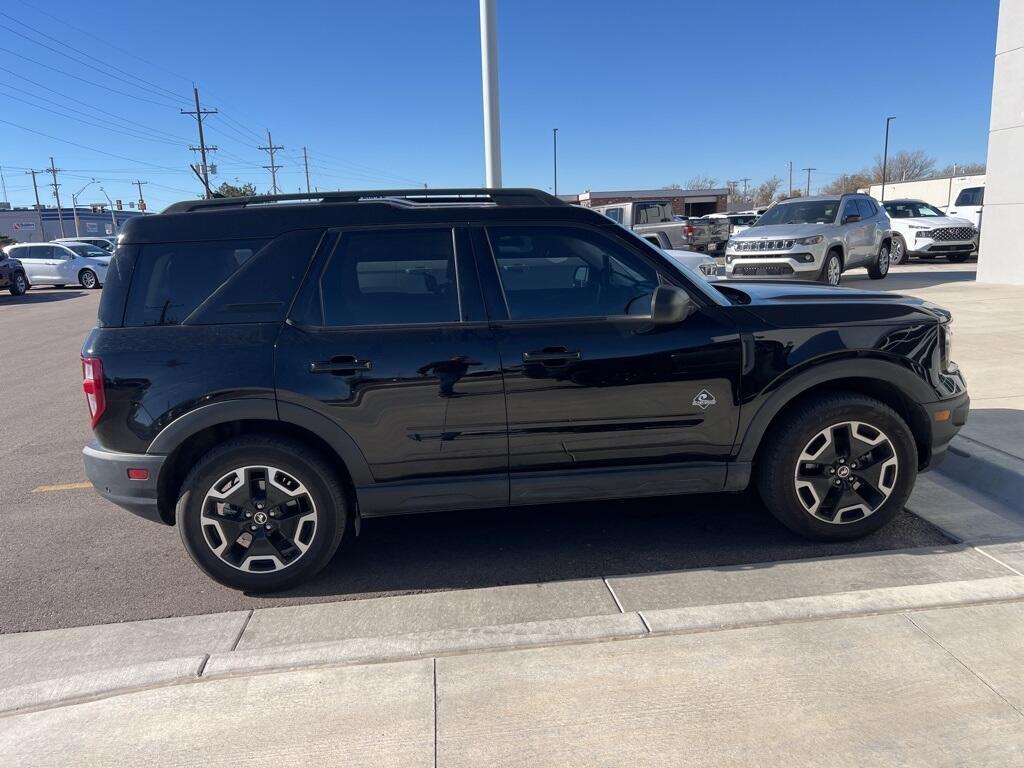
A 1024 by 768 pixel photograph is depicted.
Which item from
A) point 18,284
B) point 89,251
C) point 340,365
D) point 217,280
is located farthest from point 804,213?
point 89,251

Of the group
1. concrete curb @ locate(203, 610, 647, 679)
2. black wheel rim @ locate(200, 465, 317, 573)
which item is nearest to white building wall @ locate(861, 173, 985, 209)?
concrete curb @ locate(203, 610, 647, 679)

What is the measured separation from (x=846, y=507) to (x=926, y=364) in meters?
0.88

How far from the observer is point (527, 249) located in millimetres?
3811

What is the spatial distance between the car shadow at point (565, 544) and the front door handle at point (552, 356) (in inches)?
44.1

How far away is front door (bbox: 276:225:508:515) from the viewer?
11.5ft

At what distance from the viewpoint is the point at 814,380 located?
12.4 ft

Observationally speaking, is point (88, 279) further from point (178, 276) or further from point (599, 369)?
point (599, 369)

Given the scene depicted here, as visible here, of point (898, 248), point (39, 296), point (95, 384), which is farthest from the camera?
point (39, 296)

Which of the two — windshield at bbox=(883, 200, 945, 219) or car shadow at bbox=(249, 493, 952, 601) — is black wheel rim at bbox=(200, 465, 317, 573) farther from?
windshield at bbox=(883, 200, 945, 219)

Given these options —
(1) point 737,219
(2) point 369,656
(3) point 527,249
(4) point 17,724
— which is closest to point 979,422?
(3) point 527,249

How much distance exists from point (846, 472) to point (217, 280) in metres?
3.38

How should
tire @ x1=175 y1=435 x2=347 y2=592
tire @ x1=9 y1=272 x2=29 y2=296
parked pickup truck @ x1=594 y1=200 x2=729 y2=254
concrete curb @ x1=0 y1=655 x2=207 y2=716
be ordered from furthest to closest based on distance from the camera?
tire @ x1=9 y1=272 x2=29 y2=296, parked pickup truck @ x1=594 y1=200 x2=729 y2=254, tire @ x1=175 y1=435 x2=347 y2=592, concrete curb @ x1=0 y1=655 x2=207 y2=716

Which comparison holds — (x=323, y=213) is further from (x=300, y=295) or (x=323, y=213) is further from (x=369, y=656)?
(x=369, y=656)

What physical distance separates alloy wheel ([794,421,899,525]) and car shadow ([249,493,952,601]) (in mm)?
259
